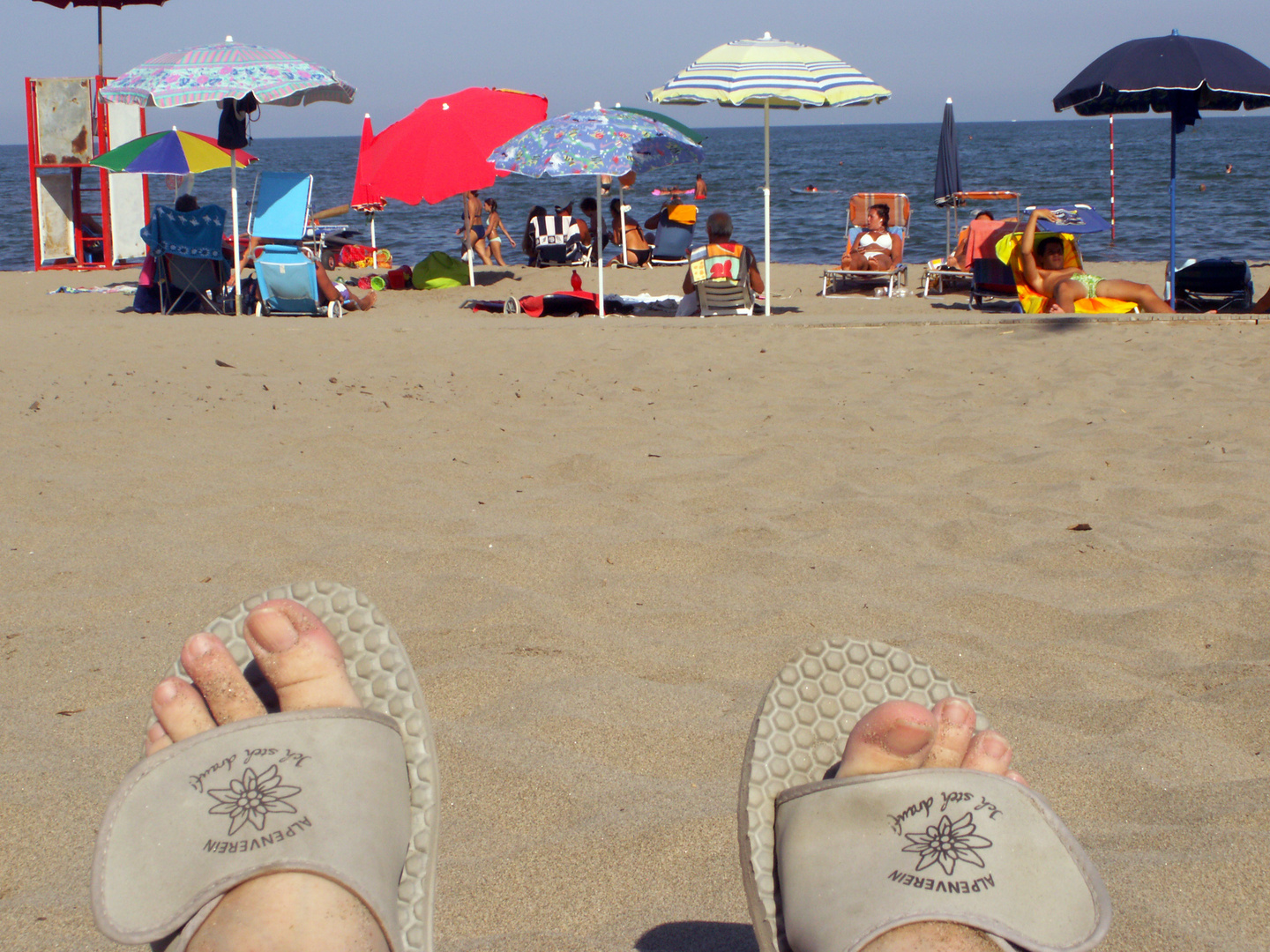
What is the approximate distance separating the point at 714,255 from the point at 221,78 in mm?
3480

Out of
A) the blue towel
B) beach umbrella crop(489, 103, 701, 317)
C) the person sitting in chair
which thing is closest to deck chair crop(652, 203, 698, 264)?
beach umbrella crop(489, 103, 701, 317)

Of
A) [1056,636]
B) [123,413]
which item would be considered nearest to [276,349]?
[123,413]

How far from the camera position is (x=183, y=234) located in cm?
770

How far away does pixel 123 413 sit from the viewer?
4016mm

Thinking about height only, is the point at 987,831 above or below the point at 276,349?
below

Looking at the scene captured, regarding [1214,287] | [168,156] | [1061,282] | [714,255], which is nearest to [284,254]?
[168,156]

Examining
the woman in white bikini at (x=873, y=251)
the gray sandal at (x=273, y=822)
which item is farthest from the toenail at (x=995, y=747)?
the woman in white bikini at (x=873, y=251)

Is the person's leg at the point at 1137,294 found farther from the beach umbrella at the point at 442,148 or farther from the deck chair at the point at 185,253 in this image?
the deck chair at the point at 185,253

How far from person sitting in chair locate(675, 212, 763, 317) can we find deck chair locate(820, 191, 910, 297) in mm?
1504

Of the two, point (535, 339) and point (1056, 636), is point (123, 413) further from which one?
point (1056, 636)

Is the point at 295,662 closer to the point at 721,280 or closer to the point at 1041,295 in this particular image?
the point at 721,280

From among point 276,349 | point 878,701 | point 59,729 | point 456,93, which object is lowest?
point 59,729

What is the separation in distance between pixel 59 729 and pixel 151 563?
76cm

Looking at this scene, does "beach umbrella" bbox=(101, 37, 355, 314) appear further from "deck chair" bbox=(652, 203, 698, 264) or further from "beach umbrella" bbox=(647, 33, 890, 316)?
"deck chair" bbox=(652, 203, 698, 264)
